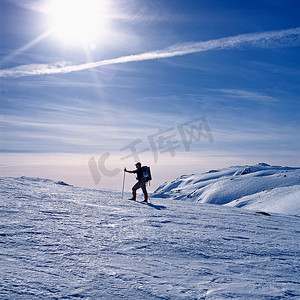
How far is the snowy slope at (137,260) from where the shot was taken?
3.43m

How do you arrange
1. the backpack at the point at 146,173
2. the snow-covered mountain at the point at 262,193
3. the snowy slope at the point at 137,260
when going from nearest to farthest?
the snowy slope at the point at 137,260, the backpack at the point at 146,173, the snow-covered mountain at the point at 262,193

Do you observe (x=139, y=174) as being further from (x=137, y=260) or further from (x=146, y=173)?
(x=137, y=260)

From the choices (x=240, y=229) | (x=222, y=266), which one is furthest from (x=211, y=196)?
(x=222, y=266)

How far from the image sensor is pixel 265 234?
7668mm

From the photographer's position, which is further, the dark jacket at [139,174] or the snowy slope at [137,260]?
the dark jacket at [139,174]

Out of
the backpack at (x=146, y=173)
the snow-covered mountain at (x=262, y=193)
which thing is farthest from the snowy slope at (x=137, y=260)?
the snow-covered mountain at (x=262, y=193)

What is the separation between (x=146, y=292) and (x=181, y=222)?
5.10 m

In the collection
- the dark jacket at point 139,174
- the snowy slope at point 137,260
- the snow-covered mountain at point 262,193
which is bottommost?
the snow-covered mountain at point 262,193

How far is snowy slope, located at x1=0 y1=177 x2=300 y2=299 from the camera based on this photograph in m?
3.43

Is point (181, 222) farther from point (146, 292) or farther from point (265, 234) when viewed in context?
point (146, 292)

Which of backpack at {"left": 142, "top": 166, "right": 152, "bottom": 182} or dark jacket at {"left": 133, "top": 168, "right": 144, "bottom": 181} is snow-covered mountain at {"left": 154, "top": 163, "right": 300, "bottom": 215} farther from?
dark jacket at {"left": 133, "top": 168, "right": 144, "bottom": 181}

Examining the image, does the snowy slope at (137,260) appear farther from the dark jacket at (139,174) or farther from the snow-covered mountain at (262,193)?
the snow-covered mountain at (262,193)

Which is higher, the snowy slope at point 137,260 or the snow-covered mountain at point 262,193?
the snowy slope at point 137,260

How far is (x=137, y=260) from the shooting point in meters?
4.55
